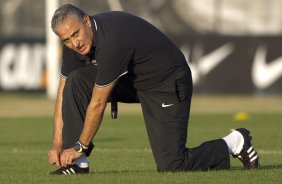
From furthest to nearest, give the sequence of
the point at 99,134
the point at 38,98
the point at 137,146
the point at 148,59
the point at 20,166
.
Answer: the point at 38,98, the point at 99,134, the point at 137,146, the point at 20,166, the point at 148,59

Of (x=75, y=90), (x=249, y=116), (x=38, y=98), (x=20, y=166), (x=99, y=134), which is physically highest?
(x=75, y=90)

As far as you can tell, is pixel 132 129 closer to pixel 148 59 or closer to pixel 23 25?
pixel 148 59

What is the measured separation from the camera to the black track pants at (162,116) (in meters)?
8.88

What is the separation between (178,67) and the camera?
907 centimetres

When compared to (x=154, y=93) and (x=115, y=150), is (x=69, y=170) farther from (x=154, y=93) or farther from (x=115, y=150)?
(x=115, y=150)

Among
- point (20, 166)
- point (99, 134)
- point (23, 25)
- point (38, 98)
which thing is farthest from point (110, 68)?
point (23, 25)

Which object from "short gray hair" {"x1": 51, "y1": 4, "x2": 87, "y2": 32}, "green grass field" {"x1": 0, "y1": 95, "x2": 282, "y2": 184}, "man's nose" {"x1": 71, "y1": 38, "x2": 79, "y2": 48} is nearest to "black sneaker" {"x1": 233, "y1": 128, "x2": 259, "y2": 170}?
"green grass field" {"x1": 0, "y1": 95, "x2": 282, "y2": 184}

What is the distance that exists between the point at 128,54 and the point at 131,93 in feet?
2.56

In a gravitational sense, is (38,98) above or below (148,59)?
below

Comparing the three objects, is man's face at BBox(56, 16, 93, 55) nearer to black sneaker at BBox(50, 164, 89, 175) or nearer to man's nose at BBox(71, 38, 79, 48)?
man's nose at BBox(71, 38, 79, 48)

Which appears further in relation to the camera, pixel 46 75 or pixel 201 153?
pixel 46 75

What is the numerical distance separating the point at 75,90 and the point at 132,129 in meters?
9.84

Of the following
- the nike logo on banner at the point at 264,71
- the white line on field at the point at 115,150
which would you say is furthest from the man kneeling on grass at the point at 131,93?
the nike logo on banner at the point at 264,71

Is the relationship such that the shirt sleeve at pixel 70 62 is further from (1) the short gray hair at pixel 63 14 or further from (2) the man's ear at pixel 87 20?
(1) the short gray hair at pixel 63 14
